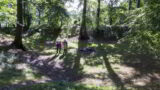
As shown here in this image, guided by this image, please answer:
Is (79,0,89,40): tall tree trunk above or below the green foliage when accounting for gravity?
below

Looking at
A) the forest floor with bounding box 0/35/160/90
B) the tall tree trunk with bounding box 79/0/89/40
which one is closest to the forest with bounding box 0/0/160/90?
the forest floor with bounding box 0/35/160/90

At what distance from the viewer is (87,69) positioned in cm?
1659

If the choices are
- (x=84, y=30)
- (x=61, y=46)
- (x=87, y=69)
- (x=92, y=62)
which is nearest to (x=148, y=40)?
(x=87, y=69)

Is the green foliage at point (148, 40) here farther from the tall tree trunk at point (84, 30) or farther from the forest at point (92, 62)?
the tall tree trunk at point (84, 30)

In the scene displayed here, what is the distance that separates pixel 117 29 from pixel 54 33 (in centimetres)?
925

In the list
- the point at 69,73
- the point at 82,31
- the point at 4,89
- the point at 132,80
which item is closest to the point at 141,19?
the point at 132,80

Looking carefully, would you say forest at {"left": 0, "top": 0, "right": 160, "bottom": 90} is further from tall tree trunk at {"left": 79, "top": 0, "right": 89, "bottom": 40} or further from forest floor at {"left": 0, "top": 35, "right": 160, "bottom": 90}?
tall tree trunk at {"left": 79, "top": 0, "right": 89, "bottom": 40}

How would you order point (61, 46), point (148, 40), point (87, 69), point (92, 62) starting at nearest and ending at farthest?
point (148, 40)
point (87, 69)
point (92, 62)
point (61, 46)

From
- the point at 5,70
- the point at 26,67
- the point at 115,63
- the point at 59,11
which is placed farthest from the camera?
the point at 59,11

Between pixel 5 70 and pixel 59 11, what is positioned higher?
pixel 59 11

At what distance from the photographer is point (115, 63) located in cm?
A: 1844

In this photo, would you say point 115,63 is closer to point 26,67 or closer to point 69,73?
point 69,73

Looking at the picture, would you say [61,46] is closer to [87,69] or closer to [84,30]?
[87,69]

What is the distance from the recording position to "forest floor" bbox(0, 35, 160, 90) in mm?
13211
